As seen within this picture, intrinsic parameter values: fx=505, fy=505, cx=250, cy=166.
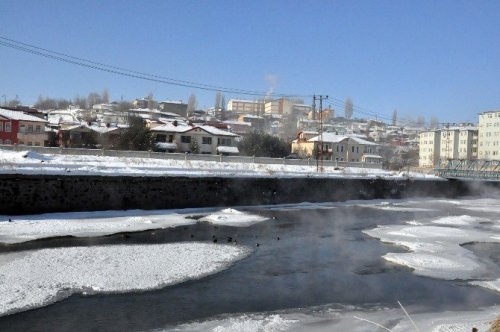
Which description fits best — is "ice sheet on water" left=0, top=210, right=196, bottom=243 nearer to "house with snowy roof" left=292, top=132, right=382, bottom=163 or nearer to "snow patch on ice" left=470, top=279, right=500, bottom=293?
"snow patch on ice" left=470, top=279, right=500, bottom=293

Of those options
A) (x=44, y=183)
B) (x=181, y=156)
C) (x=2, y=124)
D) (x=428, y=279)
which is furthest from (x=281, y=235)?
(x=2, y=124)

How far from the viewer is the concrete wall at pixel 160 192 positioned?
2184 cm

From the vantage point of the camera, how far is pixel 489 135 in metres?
99.3

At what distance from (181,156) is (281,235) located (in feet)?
94.7

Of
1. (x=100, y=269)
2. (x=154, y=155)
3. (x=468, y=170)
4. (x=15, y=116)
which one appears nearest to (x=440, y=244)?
(x=100, y=269)

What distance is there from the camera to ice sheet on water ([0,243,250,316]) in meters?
10.2

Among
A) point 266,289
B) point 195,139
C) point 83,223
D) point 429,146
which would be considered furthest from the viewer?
point 429,146

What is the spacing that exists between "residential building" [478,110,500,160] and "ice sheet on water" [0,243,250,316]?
92761 millimetres

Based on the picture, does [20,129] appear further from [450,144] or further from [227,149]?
[450,144]

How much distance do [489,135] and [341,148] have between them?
1419 inches

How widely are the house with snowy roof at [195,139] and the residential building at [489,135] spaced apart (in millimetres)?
55945

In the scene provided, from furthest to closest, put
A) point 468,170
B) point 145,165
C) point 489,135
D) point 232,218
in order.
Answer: point 489,135, point 468,170, point 145,165, point 232,218

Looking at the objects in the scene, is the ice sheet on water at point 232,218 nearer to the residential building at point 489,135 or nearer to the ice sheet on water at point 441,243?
the ice sheet on water at point 441,243

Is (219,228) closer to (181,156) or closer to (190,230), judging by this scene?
(190,230)
